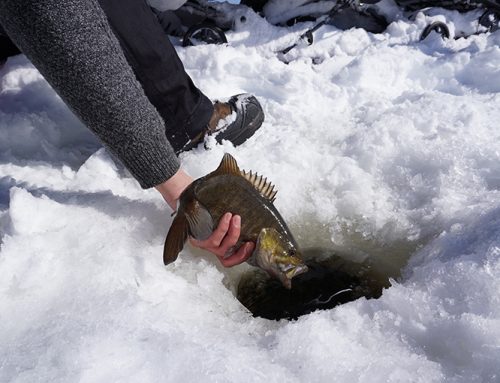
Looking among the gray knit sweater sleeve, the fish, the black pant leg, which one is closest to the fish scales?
the fish

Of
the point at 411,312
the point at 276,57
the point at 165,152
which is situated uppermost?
the point at 165,152

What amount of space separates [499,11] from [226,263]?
3088mm

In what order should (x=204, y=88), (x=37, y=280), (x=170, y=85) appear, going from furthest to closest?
(x=204, y=88), (x=170, y=85), (x=37, y=280)

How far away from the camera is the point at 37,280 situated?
1.55 metres

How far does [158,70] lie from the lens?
92.7 inches

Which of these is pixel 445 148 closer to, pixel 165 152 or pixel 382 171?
pixel 382 171

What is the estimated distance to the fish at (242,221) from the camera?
1689 millimetres

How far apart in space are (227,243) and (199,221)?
12cm

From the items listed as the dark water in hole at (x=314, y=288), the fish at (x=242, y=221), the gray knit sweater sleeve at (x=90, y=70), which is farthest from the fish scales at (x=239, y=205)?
the dark water in hole at (x=314, y=288)

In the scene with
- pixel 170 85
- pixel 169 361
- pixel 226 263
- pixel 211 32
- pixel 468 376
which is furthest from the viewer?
pixel 211 32

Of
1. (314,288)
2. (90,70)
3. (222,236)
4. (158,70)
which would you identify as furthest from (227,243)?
(158,70)

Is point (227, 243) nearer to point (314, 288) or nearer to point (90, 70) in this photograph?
point (314, 288)

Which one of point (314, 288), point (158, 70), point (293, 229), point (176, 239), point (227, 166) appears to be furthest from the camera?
point (158, 70)

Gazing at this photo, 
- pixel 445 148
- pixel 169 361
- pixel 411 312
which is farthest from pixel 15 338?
pixel 445 148
